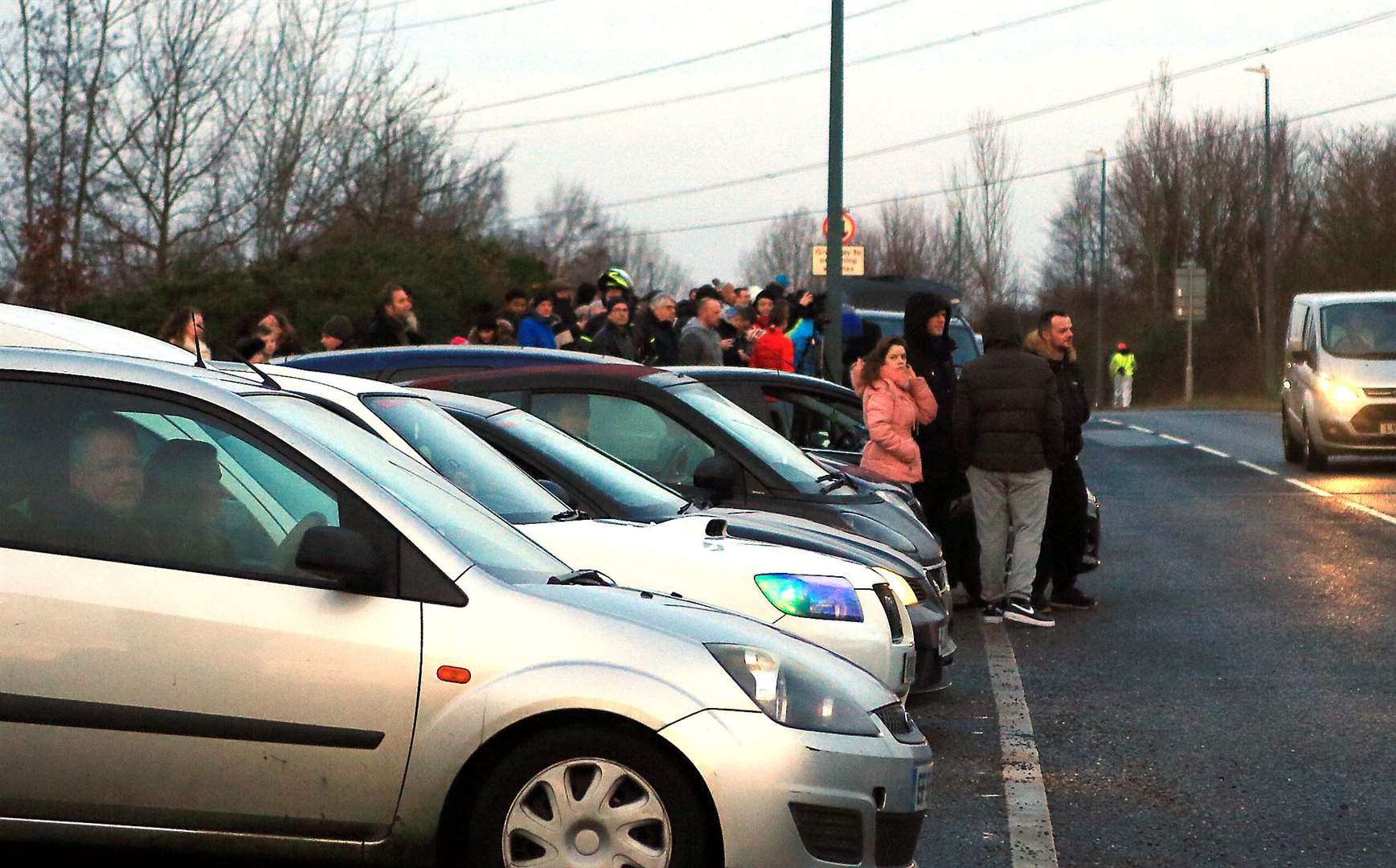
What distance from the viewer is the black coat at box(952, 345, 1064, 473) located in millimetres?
10852

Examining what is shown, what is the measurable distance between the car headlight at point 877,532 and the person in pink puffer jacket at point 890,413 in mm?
2150

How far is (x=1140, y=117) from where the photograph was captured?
2657 inches

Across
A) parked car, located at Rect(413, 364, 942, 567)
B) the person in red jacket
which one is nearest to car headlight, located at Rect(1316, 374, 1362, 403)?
the person in red jacket

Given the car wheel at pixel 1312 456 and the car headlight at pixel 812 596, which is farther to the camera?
the car wheel at pixel 1312 456

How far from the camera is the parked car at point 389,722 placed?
182 inches

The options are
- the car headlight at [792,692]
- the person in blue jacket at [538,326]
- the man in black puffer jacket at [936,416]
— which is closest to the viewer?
the car headlight at [792,692]

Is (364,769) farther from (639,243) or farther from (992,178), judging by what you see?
(639,243)

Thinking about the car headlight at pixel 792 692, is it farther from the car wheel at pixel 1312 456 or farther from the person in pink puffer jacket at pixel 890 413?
the car wheel at pixel 1312 456

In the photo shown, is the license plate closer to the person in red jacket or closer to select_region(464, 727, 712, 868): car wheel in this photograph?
select_region(464, 727, 712, 868): car wheel

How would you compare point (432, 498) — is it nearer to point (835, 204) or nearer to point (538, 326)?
point (538, 326)

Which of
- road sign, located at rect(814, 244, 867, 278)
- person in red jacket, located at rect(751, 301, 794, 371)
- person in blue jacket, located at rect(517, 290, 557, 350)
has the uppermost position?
road sign, located at rect(814, 244, 867, 278)

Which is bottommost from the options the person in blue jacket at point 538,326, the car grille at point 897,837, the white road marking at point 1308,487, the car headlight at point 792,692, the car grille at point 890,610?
the white road marking at point 1308,487

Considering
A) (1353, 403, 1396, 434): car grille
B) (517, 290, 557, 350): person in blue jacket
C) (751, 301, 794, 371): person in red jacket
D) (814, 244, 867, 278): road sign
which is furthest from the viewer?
(814, 244, 867, 278): road sign

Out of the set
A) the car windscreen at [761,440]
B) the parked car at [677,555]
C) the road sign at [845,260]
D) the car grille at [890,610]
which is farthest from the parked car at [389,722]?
the road sign at [845,260]
